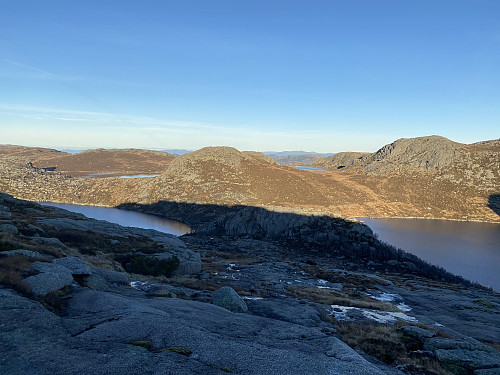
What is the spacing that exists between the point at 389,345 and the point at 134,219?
108m

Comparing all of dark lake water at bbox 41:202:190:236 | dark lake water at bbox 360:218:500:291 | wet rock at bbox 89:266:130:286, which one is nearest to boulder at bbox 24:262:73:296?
wet rock at bbox 89:266:130:286

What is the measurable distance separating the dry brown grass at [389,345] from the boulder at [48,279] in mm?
16631

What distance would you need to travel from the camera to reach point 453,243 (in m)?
78.9

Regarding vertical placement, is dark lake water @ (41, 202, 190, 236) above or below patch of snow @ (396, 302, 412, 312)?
below

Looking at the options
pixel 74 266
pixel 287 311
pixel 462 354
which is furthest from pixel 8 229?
pixel 462 354

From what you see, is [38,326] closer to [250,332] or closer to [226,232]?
[250,332]

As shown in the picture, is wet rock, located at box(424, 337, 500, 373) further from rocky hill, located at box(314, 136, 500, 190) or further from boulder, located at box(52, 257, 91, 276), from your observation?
rocky hill, located at box(314, 136, 500, 190)

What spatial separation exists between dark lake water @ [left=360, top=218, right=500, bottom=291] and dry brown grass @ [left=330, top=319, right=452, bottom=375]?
4904 cm

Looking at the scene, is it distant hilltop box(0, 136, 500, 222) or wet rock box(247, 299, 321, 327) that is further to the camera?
distant hilltop box(0, 136, 500, 222)

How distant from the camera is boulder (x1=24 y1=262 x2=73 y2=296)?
14875 millimetres

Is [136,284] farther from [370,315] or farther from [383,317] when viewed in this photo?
[383,317]

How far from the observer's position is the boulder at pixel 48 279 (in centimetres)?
1488

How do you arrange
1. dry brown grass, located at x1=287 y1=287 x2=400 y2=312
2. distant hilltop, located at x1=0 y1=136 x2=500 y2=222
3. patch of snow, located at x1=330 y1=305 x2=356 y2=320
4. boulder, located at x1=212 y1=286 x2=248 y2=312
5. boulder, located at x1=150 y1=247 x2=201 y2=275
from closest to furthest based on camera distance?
boulder, located at x1=212 y1=286 x2=248 y2=312 → patch of snow, located at x1=330 y1=305 x2=356 y2=320 → dry brown grass, located at x1=287 y1=287 x2=400 y2=312 → boulder, located at x1=150 y1=247 x2=201 y2=275 → distant hilltop, located at x1=0 y1=136 x2=500 y2=222

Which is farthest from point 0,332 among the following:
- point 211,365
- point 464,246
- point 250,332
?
point 464,246
